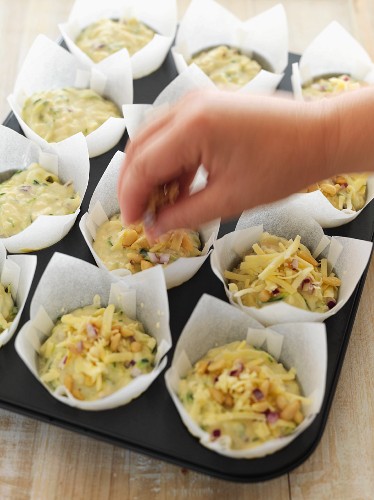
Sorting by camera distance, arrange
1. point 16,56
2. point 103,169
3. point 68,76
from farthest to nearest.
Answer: point 16,56 < point 68,76 < point 103,169

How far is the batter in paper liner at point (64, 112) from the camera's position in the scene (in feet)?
10.2

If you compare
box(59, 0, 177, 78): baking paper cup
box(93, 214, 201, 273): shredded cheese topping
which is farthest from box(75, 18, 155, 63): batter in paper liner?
box(93, 214, 201, 273): shredded cheese topping

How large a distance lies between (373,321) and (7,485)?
153 centimetres

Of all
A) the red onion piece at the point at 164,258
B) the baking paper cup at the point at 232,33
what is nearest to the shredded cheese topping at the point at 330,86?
the baking paper cup at the point at 232,33

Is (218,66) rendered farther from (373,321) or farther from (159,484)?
(159,484)

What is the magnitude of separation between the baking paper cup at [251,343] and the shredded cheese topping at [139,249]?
1.17 ft

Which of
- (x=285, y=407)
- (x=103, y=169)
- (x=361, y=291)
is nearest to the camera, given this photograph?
(x=285, y=407)

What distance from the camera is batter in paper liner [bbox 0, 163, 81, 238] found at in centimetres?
275

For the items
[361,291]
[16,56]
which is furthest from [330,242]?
[16,56]

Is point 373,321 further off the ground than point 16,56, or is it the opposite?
point 16,56

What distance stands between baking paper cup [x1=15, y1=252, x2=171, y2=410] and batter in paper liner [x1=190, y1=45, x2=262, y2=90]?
1.37m

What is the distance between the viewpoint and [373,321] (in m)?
2.77

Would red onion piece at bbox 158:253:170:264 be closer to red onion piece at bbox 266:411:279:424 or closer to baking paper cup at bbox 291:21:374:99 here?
red onion piece at bbox 266:411:279:424

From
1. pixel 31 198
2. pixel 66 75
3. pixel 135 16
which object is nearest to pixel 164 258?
pixel 31 198
